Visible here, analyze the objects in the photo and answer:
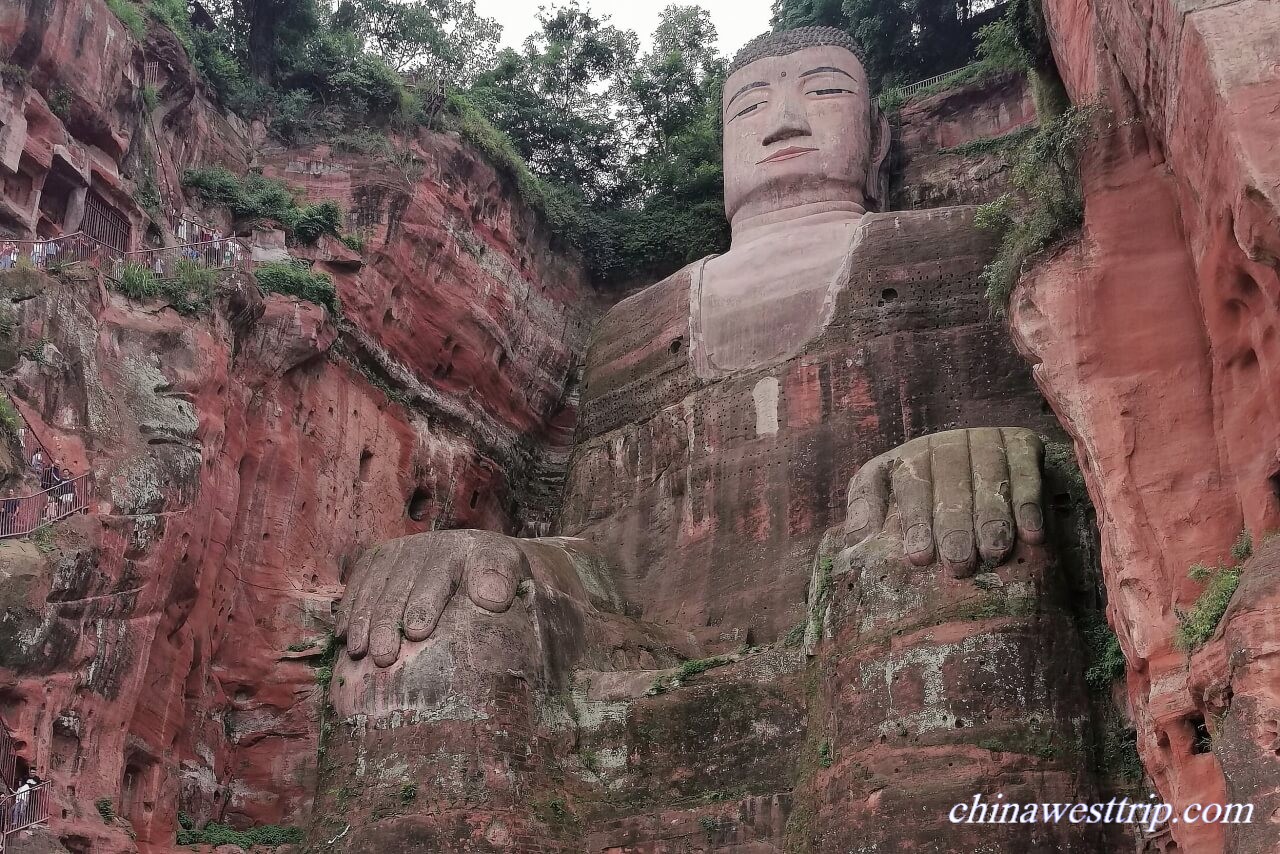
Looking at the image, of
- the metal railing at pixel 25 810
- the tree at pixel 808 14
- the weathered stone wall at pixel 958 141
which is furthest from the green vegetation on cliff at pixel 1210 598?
the tree at pixel 808 14

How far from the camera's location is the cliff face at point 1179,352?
998 cm

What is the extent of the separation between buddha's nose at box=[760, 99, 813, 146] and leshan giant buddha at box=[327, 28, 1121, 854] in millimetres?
88

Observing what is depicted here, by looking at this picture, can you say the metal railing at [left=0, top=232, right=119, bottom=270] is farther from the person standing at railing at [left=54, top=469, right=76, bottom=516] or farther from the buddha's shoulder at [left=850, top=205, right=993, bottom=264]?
the buddha's shoulder at [left=850, top=205, right=993, bottom=264]

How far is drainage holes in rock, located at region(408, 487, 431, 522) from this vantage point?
21109 millimetres

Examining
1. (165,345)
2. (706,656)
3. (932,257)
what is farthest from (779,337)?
(165,345)

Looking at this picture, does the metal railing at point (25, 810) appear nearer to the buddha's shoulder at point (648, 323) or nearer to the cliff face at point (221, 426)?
the cliff face at point (221, 426)

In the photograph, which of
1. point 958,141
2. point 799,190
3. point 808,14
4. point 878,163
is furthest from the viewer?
point 808,14

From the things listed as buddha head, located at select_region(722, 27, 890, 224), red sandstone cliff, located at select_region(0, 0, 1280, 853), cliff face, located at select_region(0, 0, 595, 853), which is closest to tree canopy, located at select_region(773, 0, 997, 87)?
red sandstone cliff, located at select_region(0, 0, 1280, 853)

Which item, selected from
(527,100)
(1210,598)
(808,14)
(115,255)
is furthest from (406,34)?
(1210,598)

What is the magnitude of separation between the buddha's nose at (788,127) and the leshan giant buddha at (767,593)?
9 centimetres

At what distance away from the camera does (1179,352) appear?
40.9 feet

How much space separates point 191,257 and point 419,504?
15.6 feet

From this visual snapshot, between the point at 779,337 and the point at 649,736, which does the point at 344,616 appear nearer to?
the point at 649,736

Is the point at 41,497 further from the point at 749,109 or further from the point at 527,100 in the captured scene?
the point at 527,100
